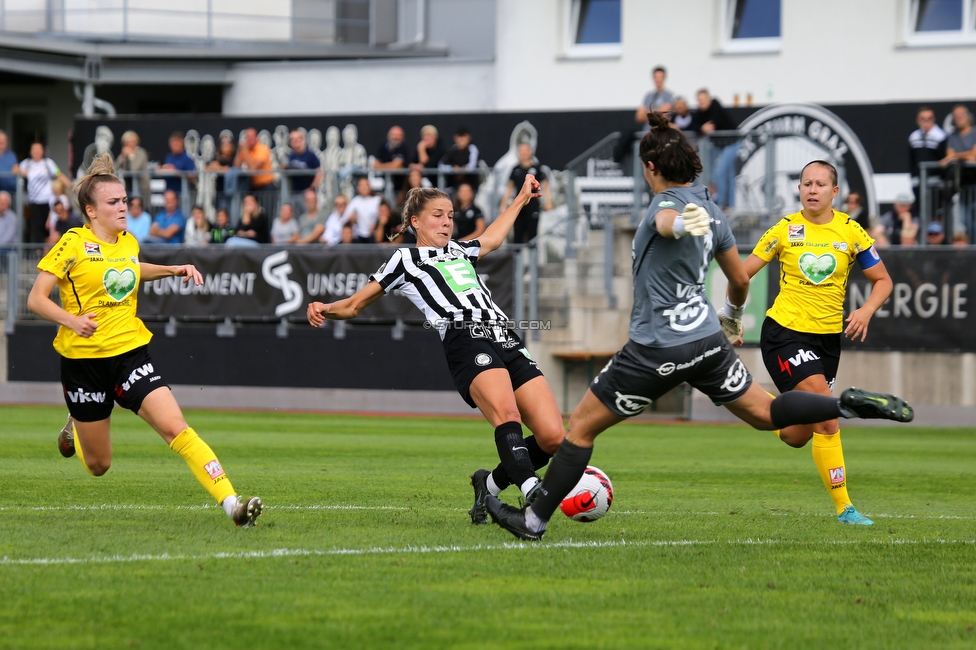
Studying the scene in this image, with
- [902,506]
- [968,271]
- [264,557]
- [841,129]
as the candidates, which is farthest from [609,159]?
[264,557]

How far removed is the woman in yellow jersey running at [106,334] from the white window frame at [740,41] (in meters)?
20.8

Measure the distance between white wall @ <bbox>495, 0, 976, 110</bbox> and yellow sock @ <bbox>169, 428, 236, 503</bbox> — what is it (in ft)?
68.8

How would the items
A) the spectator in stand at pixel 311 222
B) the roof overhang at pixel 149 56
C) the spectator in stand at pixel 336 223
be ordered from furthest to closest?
the roof overhang at pixel 149 56 < the spectator in stand at pixel 311 222 < the spectator in stand at pixel 336 223

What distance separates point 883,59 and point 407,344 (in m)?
11.5

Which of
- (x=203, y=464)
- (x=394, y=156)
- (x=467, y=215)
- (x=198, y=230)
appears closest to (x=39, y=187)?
(x=198, y=230)

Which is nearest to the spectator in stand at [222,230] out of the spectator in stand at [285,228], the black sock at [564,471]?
the spectator in stand at [285,228]

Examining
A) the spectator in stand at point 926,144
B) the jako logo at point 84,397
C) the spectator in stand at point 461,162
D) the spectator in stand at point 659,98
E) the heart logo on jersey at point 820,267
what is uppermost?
the spectator in stand at point 659,98

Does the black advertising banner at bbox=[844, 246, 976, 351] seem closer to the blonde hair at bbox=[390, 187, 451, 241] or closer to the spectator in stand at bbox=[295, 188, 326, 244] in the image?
the spectator in stand at bbox=[295, 188, 326, 244]

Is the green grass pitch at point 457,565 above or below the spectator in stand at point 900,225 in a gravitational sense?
below

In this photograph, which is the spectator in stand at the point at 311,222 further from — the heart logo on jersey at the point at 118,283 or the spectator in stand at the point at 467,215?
the heart logo on jersey at the point at 118,283

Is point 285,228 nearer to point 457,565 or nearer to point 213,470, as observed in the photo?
point 213,470

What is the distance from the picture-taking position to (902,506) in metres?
9.52

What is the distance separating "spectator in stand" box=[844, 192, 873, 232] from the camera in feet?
66.2

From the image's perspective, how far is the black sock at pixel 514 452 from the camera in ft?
24.7
